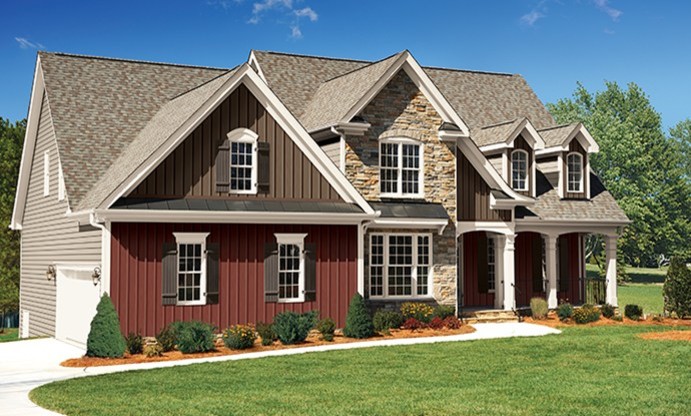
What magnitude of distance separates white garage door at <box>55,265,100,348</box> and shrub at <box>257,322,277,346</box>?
180 inches

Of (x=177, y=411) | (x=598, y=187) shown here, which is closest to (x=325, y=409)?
(x=177, y=411)

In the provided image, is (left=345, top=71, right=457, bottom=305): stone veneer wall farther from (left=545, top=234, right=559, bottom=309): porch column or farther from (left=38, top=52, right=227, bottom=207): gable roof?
(left=38, top=52, right=227, bottom=207): gable roof

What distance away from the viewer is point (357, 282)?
26.6 metres

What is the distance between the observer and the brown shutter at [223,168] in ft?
81.4

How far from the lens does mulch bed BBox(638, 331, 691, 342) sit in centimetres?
2334

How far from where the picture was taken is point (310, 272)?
1016 inches

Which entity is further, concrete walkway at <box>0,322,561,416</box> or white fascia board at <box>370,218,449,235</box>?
white fascia board at <box>370,218,449,235</box>

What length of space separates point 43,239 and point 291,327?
12130 mm

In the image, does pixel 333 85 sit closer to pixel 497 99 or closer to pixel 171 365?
pixel 497 99

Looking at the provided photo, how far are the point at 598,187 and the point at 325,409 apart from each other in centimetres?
2513

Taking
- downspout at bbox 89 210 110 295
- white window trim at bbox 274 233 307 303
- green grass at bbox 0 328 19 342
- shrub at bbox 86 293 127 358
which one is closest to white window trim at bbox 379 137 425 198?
white window trim at bbox 274 233 307 303

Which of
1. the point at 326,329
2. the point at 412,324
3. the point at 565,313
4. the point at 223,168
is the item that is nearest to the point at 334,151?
the point at 223,168

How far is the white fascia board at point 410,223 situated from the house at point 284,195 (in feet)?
0.36

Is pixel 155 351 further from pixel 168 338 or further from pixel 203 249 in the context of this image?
pixel 203 249
